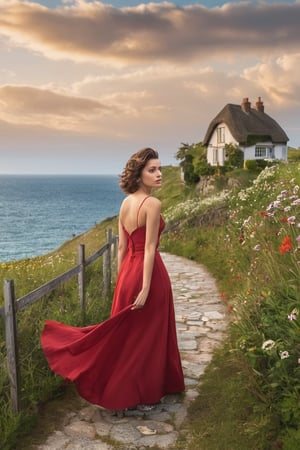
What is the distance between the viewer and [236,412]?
4250 millimetres

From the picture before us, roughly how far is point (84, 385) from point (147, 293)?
1.08m

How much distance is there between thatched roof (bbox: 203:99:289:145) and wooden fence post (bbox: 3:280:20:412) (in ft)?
124

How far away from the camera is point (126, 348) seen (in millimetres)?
4270

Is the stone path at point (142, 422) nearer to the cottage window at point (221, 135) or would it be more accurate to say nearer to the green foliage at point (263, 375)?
the green foliage at point (263, 375)

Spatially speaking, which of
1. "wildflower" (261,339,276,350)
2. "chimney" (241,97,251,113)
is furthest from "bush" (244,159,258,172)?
"wildflower" (261,339,276,350)

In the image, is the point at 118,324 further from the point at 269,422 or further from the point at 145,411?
the point at 269,422

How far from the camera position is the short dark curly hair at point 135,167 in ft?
13.8

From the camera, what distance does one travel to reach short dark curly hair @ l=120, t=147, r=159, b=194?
4.21 m

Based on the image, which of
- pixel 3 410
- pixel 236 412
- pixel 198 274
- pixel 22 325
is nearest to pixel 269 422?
Result: pixel 236 412

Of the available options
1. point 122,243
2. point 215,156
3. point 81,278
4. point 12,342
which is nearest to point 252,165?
point 215,156

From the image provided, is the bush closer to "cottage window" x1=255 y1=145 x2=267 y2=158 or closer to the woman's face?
"cottage window" x1=255 y1=145 x2=267 y2=158

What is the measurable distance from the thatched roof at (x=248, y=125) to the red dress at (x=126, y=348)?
37.1m

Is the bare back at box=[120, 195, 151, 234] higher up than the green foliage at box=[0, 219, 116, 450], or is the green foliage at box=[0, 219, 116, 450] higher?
the bare back at box=[120, 195, 151, 234]

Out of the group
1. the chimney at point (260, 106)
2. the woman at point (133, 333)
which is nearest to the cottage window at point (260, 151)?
the chimney at point (260, 106)
